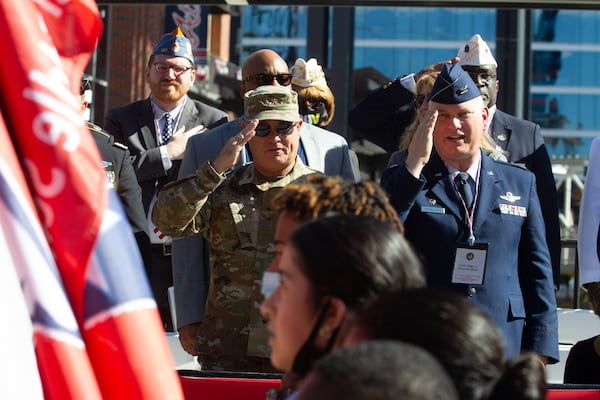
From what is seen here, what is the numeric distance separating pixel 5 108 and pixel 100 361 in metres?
0.55

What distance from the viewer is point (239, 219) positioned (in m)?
4.32

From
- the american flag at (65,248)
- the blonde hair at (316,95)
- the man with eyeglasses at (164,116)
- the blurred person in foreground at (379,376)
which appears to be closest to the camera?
the blurred person in foreground at (379,376)

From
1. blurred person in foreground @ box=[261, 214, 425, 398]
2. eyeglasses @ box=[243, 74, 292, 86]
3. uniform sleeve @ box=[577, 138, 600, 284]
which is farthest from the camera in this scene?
eyeglasses @ box=[243, 74, 292, 86]

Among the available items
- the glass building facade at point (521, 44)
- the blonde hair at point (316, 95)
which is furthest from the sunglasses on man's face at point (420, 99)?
the glass building facade at point (521, 44)

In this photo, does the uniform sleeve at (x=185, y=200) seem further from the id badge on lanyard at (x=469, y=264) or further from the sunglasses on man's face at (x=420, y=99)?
the sunglasses on man's face at (x=420, y=99)

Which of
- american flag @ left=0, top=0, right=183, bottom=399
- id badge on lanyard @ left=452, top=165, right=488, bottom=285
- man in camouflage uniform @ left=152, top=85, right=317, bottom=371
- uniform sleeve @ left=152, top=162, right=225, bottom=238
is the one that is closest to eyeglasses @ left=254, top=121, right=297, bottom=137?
man in camouflage uniform @ left=152, top=85, right=317, bottom=371

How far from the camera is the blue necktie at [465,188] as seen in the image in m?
4.36

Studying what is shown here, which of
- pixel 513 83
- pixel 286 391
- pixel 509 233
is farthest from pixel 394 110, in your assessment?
pixel 513 83

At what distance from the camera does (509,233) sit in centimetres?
433

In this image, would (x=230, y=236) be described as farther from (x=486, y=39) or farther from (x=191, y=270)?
(x=486, y=39)

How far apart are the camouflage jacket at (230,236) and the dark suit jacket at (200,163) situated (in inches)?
18.7

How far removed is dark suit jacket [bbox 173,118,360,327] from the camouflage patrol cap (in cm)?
41

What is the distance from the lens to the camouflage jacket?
13.8 feet

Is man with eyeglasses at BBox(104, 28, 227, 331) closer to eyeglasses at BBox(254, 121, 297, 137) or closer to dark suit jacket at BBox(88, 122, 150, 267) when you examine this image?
dark suit jacket at BBox(88, 122, 150, 267)
